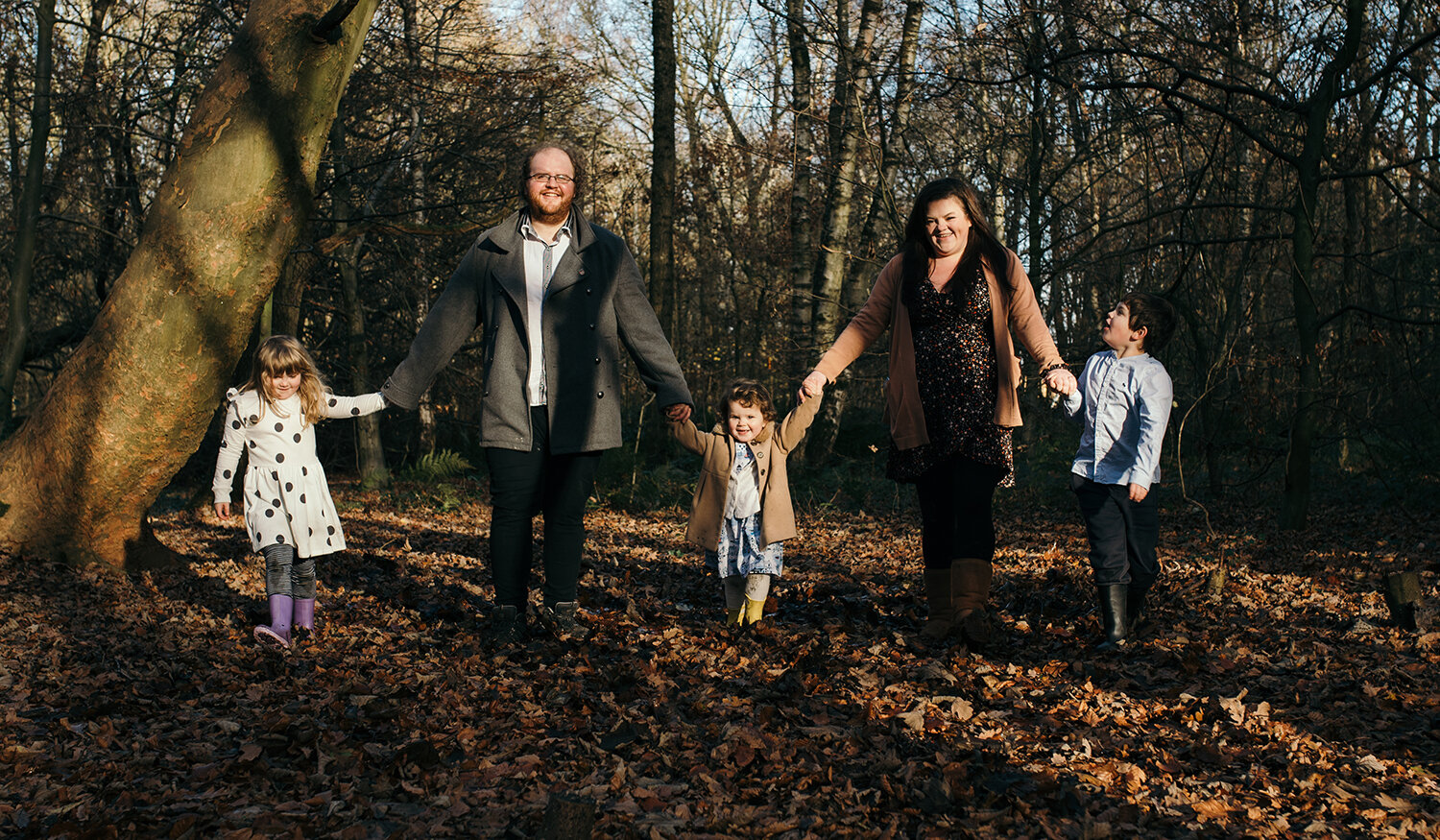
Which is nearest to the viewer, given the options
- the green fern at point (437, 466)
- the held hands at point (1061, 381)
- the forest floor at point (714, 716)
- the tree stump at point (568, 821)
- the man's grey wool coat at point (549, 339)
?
the tree stump at point (568, 821)

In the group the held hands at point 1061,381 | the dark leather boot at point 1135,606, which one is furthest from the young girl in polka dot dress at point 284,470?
the dark leather boot at point 1135,606

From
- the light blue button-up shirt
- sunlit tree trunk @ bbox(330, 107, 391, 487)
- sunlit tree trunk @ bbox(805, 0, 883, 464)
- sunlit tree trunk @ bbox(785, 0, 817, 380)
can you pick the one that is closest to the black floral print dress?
A: the light blue button-up shirt

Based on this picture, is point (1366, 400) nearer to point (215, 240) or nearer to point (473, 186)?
point (215, 240)

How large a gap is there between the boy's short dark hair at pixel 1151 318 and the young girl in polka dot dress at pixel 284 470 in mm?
3585

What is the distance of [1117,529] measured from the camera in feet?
15.1

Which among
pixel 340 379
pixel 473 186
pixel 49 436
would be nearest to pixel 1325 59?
pixel 49 436

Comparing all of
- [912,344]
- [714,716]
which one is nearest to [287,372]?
[714,716]

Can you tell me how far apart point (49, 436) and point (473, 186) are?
8.42 metres

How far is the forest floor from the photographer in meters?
2.84

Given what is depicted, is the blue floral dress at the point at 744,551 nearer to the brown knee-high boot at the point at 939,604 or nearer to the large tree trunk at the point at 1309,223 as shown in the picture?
the brown knee-high boot at the point at 939,604

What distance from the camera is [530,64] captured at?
1289cm

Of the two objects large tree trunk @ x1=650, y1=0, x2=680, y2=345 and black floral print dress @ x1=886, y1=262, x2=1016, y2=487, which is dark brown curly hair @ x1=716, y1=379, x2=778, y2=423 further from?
large tree trunk @ x1=650, y1=0, x2=680, y2=345

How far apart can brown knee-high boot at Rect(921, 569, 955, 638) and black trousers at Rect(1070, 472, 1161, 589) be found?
675 millimetres

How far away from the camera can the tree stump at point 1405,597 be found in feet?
15.6
